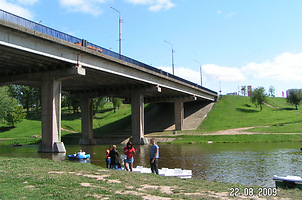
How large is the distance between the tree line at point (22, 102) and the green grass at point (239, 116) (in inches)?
1399

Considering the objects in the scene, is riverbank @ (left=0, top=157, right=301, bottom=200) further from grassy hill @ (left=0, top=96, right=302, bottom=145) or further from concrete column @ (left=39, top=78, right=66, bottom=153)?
grassy hill @ (left=0, top=96, right=302, bottom=145)

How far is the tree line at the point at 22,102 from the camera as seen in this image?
74188mm

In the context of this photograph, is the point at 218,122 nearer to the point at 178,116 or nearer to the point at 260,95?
the point at 178,116

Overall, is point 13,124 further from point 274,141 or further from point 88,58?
point 274,141

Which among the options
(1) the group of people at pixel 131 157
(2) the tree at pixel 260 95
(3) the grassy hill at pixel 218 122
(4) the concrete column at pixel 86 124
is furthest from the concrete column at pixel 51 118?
(2) the tree at pixel 260 95

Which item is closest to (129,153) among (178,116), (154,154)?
(154,154)

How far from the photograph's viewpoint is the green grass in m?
68.9

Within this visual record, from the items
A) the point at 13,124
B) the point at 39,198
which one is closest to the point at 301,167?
the point at 39,198

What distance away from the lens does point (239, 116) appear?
82375mm

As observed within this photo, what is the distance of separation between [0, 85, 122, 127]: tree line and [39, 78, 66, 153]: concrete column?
23.8m

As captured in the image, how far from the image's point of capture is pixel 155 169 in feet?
51.0

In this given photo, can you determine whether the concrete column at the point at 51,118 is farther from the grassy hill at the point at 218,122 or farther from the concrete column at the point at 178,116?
the concrete column at the point at 178,116

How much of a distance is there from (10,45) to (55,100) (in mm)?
10464

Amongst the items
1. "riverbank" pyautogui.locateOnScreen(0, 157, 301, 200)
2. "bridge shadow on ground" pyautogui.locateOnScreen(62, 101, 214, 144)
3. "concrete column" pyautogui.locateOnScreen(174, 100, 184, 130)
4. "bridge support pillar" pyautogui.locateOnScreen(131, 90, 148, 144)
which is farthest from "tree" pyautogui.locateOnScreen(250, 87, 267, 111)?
"riverbank" pyautogui.locateOnScreen(0, 157, 301, 200)
